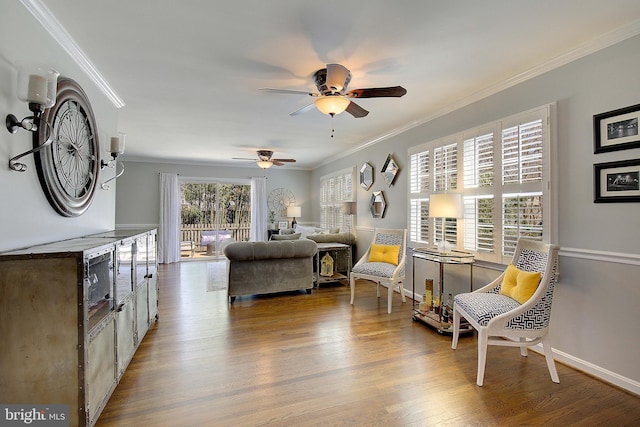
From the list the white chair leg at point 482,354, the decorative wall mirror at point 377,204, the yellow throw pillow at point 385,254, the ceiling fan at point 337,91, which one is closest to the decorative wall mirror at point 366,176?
the decorative wall mirror at point 377,204

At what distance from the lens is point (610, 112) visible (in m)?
2.23

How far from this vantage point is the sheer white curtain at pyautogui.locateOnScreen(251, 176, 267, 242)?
8.06 m

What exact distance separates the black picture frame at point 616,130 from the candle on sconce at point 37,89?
3.65 meters

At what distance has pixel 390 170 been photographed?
488cm

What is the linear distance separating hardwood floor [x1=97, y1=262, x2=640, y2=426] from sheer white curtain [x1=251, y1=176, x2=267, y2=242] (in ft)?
15.1

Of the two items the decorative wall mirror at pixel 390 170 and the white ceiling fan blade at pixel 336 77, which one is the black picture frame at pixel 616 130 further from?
the decorative wall mirror at pixel 390 170

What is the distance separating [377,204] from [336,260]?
1243 millimetres

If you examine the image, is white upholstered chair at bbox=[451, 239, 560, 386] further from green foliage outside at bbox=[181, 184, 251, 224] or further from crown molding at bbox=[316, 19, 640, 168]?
green foliage outside at bbox=[181, 184, 251, 224]

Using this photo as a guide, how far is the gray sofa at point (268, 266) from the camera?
4.11 meters

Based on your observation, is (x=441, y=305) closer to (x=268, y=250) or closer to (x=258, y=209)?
(x=268, y=250)

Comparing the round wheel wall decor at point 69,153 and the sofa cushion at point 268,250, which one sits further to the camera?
the sofa cushion at point 268,250

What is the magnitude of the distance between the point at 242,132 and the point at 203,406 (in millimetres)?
3899

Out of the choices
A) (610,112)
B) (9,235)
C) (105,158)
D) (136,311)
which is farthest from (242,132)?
(610,112)

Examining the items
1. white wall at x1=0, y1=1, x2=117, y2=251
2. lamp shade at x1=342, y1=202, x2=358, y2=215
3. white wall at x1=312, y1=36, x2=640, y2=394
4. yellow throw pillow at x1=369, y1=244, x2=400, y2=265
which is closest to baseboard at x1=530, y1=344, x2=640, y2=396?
white wall at x1=312, y1=36, x2=640, y2=394
